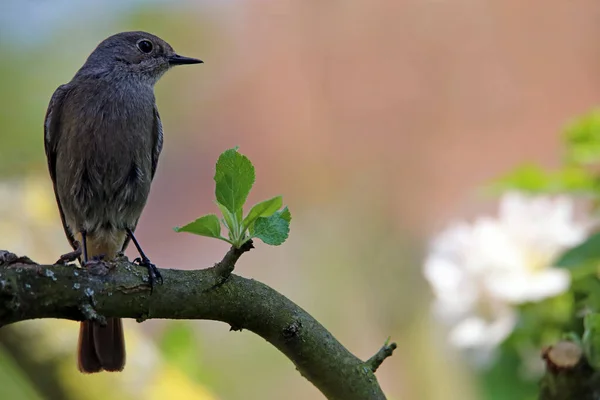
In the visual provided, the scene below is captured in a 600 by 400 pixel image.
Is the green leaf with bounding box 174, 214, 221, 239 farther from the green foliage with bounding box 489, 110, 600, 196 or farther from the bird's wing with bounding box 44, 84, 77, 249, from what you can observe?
the bird's wing with bounding box 44, 84, 77, 249

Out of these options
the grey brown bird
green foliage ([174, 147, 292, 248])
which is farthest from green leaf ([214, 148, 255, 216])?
the grey brown bird

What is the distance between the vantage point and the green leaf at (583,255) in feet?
6.54

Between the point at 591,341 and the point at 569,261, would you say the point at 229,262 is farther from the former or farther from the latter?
the point at 569,261

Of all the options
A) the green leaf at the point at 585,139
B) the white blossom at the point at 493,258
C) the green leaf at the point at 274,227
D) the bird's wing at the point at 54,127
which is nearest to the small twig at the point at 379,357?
the green leaf at the point at 274,227

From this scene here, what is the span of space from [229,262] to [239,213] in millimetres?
92

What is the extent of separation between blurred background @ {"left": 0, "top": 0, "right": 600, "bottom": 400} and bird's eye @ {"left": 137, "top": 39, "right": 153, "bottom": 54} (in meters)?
0.66

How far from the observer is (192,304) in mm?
1514

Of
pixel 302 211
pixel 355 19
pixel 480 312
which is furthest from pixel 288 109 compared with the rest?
pixel 480 312

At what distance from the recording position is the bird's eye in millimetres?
3316

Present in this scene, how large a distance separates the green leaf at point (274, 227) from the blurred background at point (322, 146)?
110 cm

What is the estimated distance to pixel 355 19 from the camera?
21.3ft

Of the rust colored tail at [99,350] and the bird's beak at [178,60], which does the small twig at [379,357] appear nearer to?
the rust colored tail at [99,350]

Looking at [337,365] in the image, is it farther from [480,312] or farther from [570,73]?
[570,73]

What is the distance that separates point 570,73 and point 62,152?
4644mm
